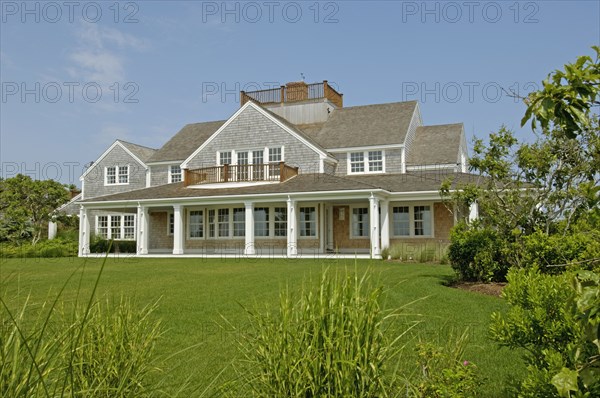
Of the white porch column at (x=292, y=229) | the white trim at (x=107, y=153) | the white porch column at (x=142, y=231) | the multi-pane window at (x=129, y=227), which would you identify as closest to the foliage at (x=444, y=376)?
the white porch column at (x=292, y=229)

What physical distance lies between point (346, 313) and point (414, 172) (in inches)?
977

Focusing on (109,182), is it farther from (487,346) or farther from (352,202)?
(487,346)

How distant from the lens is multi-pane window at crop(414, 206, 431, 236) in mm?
24328

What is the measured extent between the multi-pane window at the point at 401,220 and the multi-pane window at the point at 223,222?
28.8 ft

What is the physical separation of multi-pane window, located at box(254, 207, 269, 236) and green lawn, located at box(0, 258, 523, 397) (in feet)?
28.5

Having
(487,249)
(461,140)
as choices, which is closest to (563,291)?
(487,249)

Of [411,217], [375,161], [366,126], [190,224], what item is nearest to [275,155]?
[375,161]

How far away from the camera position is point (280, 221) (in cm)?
2633

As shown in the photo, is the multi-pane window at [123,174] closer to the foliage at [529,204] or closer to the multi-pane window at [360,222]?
the multi-pane window at [360,222]

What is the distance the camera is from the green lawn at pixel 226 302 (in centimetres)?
548

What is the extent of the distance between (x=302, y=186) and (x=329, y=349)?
2018cm

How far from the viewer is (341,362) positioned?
10.3 feet

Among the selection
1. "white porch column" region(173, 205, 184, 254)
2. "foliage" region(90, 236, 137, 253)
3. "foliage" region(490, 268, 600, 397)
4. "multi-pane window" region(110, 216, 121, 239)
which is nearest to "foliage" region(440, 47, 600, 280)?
"foliage" region(490, 268, 600, 397)

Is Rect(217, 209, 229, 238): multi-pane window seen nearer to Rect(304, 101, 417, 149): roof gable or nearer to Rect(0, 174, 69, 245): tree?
Rect(304, 101, 417, 149): roof gable
